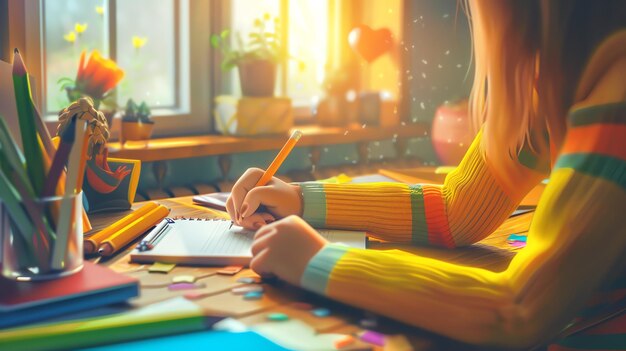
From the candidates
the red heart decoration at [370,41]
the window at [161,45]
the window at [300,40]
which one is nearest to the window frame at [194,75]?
the window at [161,45]

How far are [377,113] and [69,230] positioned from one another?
182 centimetres

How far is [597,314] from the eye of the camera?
2.91 feet

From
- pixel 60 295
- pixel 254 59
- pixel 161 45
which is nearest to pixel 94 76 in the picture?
pixel 161 45

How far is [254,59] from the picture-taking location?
2.10m

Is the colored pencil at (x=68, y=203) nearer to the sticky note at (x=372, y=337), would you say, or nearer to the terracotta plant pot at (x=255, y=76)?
the sticky note at (x=372, y=337)

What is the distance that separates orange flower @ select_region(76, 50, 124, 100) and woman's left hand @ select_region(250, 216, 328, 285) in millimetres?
1072

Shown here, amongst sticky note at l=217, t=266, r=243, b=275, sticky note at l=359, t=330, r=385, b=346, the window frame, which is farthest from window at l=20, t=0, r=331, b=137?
sticky note at l=359, t=330, r=385, b=346

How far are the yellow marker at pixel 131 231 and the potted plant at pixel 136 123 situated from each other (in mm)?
798

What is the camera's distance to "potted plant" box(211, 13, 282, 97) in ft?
6.89

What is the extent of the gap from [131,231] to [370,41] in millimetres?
1679

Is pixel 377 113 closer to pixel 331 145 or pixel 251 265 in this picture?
pixel 331 145

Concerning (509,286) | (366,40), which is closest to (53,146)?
(509,286)

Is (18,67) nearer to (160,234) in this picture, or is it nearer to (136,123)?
(160,234)

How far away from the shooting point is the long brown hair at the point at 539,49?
80 centimetres
